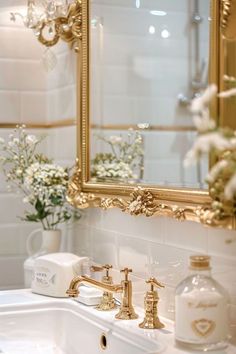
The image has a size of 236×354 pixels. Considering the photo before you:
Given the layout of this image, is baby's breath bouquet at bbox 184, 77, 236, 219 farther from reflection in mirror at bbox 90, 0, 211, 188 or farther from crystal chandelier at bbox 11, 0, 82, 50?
crystal chandelier at bbox 11, 0, 82, 50

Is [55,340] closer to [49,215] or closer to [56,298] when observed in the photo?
[56,298]

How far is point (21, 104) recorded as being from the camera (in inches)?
86.9

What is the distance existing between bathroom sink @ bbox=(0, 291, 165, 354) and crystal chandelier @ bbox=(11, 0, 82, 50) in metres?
0.73

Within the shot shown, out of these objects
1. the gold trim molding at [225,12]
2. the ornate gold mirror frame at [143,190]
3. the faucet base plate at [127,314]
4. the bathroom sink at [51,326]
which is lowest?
the bathroom sink at [51,326]

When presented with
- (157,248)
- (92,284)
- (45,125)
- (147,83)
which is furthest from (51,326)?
(45,125)

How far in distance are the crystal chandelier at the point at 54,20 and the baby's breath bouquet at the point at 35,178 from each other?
307 millimetres

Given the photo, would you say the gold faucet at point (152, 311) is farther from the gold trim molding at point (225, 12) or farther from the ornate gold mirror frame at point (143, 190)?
the gold trim molding at point (225, 12)

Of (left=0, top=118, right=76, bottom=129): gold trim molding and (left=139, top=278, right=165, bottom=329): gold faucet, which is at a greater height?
(left=0, top=118, right=76, bottom=129): gold trim molding

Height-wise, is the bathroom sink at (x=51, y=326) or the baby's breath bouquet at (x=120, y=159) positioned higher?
the baby's breath bouquet at (x=120, y=159)

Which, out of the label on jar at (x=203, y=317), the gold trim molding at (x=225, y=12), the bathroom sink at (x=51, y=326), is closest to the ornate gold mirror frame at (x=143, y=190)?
the gold trim molding at (x=225, y=12)

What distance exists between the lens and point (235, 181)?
2.75ft

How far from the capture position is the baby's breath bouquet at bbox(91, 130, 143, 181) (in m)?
1.64

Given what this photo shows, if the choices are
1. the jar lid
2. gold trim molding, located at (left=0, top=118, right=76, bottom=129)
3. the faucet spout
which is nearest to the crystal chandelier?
gold trim molding, located at (left=0, top=118, right=76, bottom=129)

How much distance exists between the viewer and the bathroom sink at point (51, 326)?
60.1 inches
